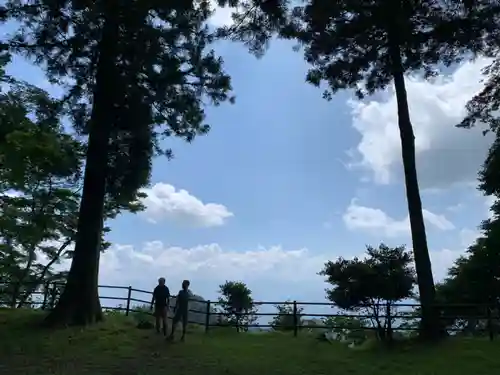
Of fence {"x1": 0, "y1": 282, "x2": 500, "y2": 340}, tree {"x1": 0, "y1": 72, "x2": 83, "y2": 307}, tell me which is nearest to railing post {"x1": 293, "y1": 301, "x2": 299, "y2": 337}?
fence {"x1": 0, "y1": 282, "x2": 500, "y2": 340}

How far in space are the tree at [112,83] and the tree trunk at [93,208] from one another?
3cm

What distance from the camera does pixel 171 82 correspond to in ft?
52.9

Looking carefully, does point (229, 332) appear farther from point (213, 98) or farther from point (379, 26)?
point (379, 26)

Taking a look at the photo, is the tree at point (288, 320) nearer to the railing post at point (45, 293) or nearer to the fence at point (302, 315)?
the fence at point (302, 315)

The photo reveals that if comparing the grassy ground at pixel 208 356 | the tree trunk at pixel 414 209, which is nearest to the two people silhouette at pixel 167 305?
the grassy ground at pixel 208 356

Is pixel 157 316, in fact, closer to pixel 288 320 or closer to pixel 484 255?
pixel 288 320

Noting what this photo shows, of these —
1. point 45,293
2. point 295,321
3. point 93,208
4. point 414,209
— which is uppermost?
point 93,208

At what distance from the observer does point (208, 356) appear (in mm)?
12656

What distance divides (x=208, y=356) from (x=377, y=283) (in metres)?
5.03

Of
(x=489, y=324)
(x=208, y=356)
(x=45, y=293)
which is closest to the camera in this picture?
(x=208, y=356)

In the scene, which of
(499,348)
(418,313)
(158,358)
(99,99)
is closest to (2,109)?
(99,99)

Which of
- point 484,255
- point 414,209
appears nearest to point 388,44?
point 414,209

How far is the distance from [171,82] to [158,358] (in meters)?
7.78

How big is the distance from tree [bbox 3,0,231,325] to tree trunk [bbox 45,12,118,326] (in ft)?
0.09
